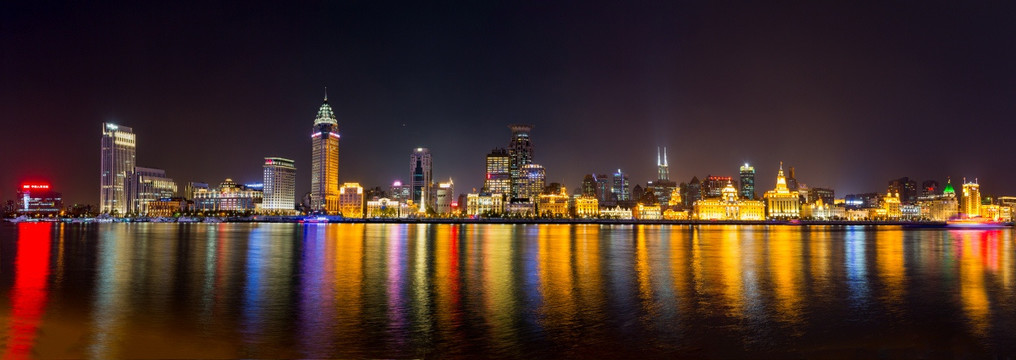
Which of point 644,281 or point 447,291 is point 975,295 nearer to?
point 644,281

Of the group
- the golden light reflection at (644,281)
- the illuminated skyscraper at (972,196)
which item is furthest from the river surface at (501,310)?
the illuminated skyscraper at (972,196)

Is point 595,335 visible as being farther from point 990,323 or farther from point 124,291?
point 124,291

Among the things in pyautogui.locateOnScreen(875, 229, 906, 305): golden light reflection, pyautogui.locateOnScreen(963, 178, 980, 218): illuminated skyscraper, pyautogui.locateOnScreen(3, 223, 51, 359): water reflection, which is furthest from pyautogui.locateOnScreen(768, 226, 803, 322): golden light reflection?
pyautogui.locateOnScreen(963, 178, 980, 218): illuminated skyscraper

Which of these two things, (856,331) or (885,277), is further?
(885,277)

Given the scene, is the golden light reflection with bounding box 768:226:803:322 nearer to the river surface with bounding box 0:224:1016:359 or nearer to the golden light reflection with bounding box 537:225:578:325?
the river surface with bounding box 0:224:1016:359

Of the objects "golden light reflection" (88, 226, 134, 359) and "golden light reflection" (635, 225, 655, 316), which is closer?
"golden light reflection" (88, 226, 134, 359)

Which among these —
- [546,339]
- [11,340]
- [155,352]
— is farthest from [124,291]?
[546,339]

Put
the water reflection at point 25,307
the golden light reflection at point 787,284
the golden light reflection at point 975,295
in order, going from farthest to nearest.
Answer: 1. the golden light reflection at point 787,284
2. the golden light reflection at point 975,295
3. the water reflection at point 25,307

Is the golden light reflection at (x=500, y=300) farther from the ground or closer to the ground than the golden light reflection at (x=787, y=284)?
farther from the ground

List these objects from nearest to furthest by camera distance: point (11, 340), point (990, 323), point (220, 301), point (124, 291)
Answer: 1. point (11, 340)
2. point (990, 323)
3. point (220, 301)
4. point (124, 291)

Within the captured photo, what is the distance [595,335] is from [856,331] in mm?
6995

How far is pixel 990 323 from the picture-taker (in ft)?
61.3

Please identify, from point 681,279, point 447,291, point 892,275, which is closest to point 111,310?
point 447,291

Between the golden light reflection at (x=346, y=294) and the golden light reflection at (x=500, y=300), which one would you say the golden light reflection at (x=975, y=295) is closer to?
the golden light reflection at (x=500, y=300)
